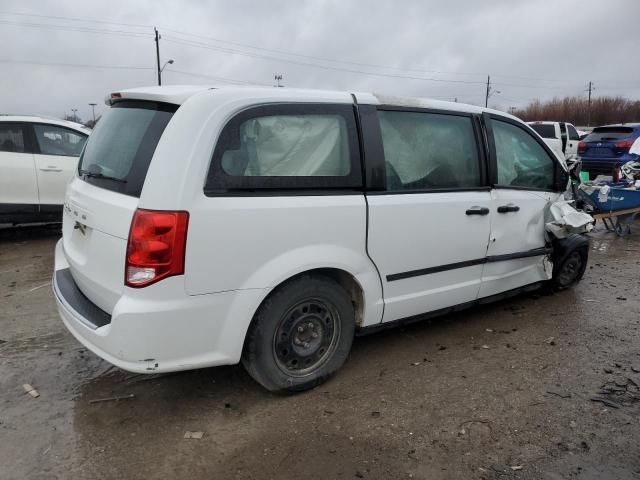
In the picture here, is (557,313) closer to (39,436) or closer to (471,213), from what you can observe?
(471,213)

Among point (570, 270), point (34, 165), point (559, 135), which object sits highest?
point (559, 135)

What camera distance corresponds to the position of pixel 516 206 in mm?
4188

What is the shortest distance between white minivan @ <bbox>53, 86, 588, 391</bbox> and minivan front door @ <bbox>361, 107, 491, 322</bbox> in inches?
0.4

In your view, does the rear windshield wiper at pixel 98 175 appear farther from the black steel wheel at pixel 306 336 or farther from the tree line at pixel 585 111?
the tree line at pixel 585 111

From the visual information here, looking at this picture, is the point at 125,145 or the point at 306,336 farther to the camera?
the point at 306,336

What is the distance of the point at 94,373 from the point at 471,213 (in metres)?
2.84

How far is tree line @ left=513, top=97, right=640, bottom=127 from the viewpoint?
209 feet

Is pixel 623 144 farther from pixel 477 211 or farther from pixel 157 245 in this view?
pixel 157 245

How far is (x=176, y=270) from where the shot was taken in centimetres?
257

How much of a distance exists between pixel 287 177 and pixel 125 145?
958 mm

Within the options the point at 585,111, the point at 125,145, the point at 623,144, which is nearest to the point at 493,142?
the point at 125,145

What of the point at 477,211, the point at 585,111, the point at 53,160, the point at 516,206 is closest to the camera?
the point at 477,211

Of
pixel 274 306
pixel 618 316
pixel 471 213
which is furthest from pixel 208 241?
pixel 618 316

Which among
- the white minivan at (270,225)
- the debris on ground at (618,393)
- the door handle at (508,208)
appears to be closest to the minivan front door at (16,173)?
the white minivan at (270,225)
